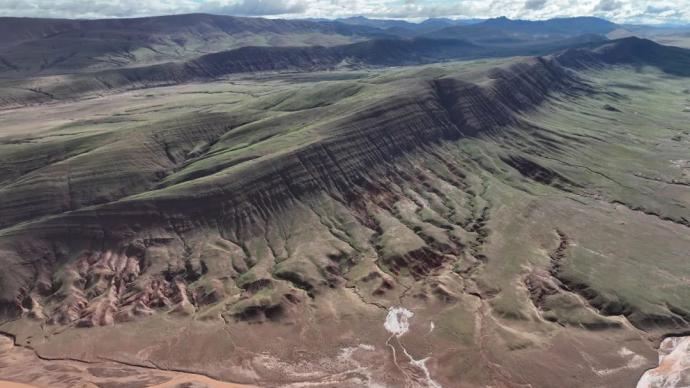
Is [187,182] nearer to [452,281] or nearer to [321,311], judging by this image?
[321,311]

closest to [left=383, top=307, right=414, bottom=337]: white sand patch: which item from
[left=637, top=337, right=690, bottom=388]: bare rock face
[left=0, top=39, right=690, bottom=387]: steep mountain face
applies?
[left=0, top=39, right=690, bottom=387]: steep mountain face

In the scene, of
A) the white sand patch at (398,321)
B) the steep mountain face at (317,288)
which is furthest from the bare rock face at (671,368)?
the white sand patch at (398,321)

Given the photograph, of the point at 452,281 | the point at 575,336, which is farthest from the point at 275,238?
the point at 575,336

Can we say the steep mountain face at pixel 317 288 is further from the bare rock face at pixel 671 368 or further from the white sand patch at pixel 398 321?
the bare rock face at pixel 671 368

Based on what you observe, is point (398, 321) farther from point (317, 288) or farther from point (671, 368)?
point (671, 368)

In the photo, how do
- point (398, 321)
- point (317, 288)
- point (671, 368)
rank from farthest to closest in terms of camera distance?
point (317, 288), point (398, 321), point (671, 368)

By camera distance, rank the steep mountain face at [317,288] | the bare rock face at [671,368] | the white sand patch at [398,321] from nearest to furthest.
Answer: the bare rock face at [671,368]
the steep mountain face at [317,288]
the white sand patch at [398,321]

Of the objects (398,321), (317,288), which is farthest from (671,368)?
(317,288)

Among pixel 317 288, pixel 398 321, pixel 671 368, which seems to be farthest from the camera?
pixel 317 288

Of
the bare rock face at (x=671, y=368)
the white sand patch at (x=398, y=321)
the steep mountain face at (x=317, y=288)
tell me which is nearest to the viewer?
the bare rock face at (x=671, y=368)

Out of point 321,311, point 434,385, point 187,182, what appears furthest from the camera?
point 187,182

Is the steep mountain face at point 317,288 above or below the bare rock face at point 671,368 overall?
above
